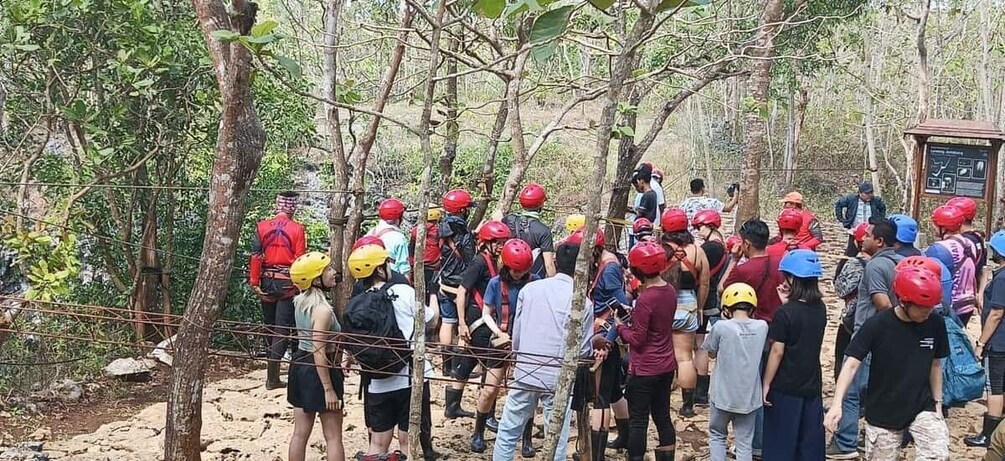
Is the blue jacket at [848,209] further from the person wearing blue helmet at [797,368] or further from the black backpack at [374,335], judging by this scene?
the black backpack at [374,335]

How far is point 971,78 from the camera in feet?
70.1

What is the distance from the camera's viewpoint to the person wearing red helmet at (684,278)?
5.78 meters

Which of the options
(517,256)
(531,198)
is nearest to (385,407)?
(517,256)

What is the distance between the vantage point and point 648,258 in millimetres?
4766

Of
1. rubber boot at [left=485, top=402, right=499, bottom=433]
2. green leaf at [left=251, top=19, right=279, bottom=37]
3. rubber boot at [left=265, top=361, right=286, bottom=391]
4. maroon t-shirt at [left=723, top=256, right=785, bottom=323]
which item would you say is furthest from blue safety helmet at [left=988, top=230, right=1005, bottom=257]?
rubber boot at [left=265, top=361, right=286, bottom=391]

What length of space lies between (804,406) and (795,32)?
881 cm

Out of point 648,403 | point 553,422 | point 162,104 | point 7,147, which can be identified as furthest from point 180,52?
point 553,422

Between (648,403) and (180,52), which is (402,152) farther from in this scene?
(648,403)

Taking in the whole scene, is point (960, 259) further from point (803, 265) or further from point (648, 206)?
point (648, 206)

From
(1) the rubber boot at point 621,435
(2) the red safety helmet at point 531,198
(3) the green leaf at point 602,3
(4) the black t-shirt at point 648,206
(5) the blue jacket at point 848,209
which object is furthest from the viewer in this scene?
(5) the blue jacket at point 848,209

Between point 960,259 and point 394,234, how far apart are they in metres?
4.14

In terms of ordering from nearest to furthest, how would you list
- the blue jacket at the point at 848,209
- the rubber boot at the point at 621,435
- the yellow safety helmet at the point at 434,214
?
the rubber boot at the point at 621,435
the yellow safety helmet at the point at 434,214
the blue jacket at the point at 848,209

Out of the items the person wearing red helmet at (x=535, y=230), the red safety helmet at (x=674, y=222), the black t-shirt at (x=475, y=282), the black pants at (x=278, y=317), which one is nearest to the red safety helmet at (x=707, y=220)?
the red safety helmet at (x=674, y=222)

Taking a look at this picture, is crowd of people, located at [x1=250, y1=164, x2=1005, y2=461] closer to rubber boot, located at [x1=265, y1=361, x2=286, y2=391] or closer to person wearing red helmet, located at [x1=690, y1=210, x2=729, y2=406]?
person wearing red helmet, located at [x1=690, y1=210, x2=729, y2=406]
